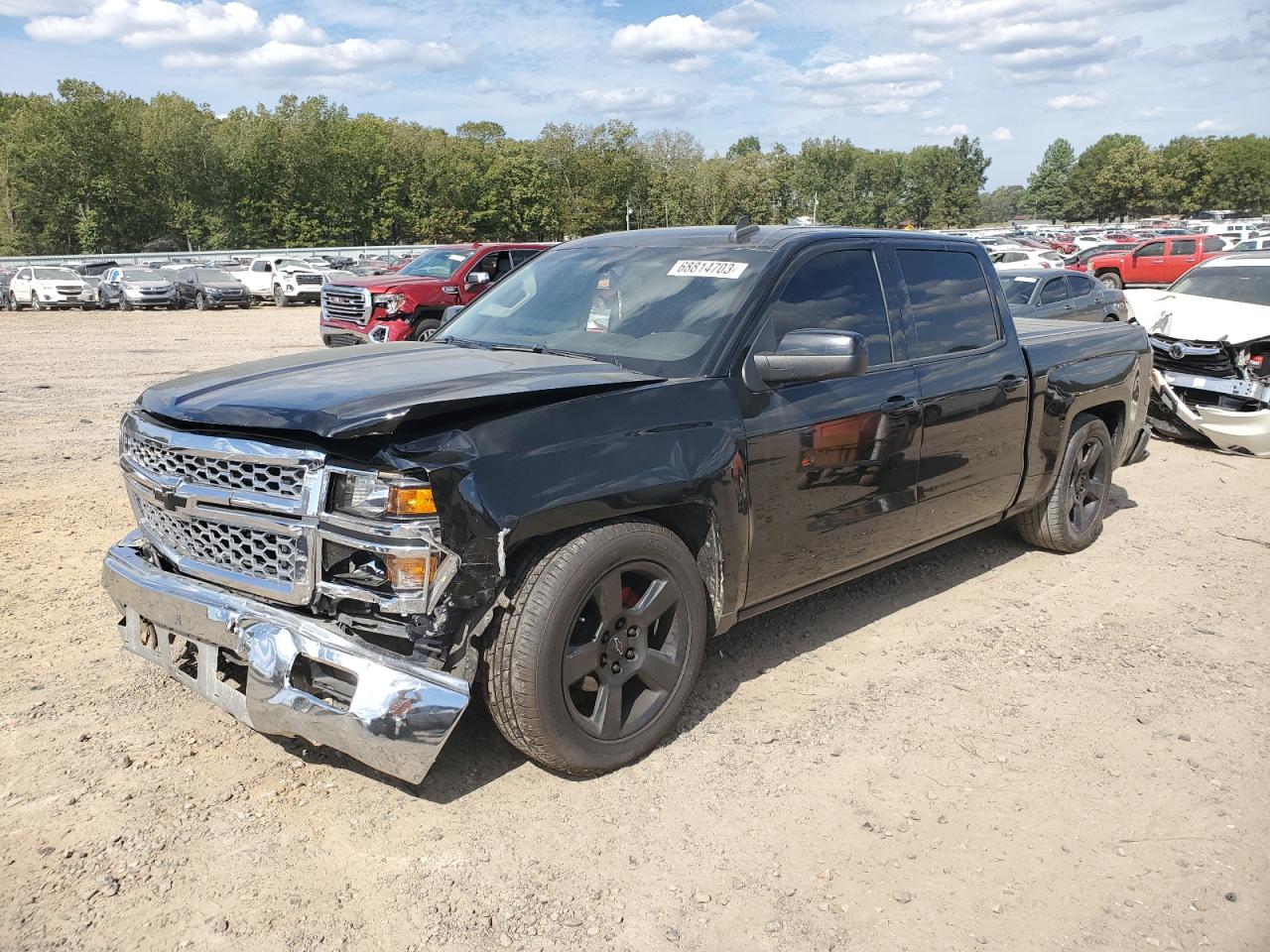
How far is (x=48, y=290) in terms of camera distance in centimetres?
3089

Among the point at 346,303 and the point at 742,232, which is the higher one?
the point at 742,232

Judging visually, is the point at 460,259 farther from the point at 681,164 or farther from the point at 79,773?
the point at 681,164

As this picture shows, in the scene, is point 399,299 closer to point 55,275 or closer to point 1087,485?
point 1087,485

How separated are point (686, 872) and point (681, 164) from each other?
108084 millimetres

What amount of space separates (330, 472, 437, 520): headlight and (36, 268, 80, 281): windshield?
33.5m

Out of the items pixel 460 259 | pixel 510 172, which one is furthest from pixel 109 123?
pixel 460 259

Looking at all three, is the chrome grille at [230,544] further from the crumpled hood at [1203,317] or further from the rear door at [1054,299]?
the rear door at [1054,299]

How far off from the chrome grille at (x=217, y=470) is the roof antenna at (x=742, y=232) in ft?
7.37

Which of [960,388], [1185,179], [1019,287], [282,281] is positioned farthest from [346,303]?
[1185,179]

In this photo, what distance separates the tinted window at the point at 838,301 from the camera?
4.09m

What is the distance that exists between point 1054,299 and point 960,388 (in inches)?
391

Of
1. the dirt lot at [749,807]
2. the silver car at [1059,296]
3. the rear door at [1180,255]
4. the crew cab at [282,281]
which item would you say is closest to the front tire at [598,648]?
the dirt lot at [749,807]

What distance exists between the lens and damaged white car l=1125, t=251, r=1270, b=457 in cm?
922

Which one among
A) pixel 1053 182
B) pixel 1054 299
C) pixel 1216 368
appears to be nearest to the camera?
pixel 1216 368
